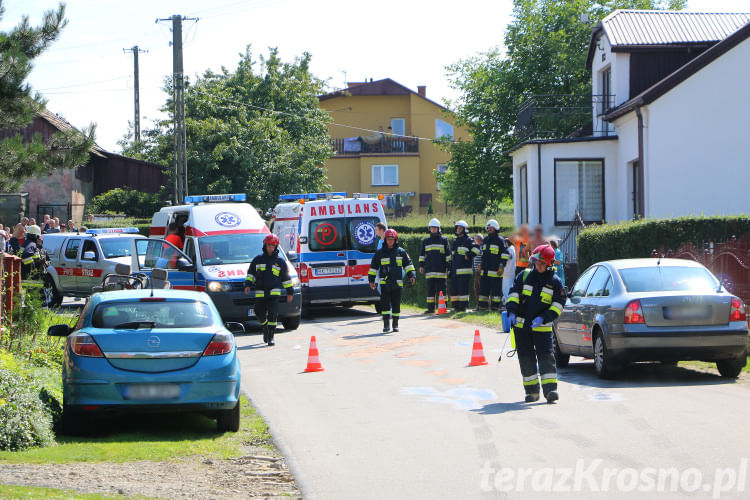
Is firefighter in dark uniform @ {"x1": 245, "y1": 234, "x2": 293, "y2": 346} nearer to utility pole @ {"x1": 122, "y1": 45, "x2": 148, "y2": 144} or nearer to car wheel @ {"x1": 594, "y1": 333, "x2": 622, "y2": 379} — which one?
car wheel @ {"x1": 594, "y1": 333, "x2": 622, "y2": 379}

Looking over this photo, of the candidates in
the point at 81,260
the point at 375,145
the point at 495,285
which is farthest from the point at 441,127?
the point at 495,285

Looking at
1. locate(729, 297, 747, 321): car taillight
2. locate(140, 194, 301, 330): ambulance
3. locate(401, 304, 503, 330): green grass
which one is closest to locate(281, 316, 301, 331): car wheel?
locate(140, 194, 301, 330): ambulance

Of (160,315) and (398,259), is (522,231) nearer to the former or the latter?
(398,259)

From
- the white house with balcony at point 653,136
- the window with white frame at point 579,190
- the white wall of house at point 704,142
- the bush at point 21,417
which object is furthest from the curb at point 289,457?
the window with white frame at point 579,190

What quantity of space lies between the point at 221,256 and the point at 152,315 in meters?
9.85

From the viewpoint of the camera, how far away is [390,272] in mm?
17922

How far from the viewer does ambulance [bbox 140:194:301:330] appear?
706 inches

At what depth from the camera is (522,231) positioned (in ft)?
61.3

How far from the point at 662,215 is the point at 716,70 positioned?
3.85 meters

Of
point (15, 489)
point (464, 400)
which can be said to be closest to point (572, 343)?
point (464, 400)

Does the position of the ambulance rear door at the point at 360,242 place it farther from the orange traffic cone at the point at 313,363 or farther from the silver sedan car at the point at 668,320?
the silver sedan car at the point at 668,320

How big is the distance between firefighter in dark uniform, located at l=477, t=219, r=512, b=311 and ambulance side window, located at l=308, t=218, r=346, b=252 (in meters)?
3.04

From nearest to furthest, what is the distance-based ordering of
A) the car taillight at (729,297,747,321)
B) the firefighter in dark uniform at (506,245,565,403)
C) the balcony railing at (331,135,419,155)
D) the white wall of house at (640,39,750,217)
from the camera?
the firefighter in dark uniform at (506,245,565,403) < the car taillight at (729,297,747,321) < the white wall of house at (640,39,750,217) < the balcony railing at (331,135,419,155)

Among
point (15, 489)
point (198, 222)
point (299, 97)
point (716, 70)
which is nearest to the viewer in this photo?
point (15, 489)
